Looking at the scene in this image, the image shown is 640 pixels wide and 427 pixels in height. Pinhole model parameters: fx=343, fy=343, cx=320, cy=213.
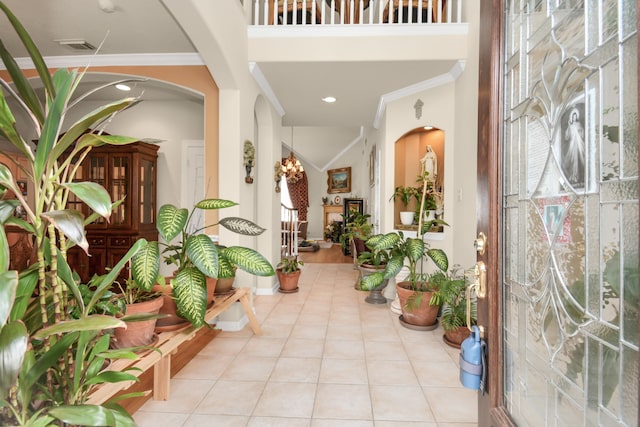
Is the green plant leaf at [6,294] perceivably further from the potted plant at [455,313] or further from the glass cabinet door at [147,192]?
the glass cabinet door at [147,192]

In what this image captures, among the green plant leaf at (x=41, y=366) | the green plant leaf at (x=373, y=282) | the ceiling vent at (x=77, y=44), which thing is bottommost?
the green plant leaf at (x=373, y=282)

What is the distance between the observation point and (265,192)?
4391 mm

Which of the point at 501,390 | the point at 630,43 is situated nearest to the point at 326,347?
the point at 501,390

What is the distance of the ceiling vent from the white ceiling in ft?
0.14

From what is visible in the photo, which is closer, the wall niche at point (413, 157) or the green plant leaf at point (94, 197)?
the green plant leaf at point (94, 197)

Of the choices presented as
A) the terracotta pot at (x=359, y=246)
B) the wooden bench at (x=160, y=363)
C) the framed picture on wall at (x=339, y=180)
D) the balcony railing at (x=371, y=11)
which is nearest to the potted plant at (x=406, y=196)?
the balcony railing at (x=371, y=11)

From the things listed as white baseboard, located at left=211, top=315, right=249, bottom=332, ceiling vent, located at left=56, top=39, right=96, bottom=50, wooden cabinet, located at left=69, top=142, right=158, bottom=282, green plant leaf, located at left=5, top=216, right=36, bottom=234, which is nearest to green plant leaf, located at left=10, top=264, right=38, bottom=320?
green plant leaf, located at left=5, top=216, right=36, bottom=234

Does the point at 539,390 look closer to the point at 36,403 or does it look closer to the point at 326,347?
the point at 36,403

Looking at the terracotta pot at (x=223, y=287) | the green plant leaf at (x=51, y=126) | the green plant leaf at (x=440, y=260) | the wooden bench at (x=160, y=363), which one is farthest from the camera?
the green plant leaf at (x=440, y=260)

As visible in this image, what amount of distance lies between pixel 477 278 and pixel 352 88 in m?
3.37

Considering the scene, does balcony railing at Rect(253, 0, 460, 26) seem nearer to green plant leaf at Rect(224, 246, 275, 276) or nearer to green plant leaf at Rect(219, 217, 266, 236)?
green plant leaf at Rect(219, 217, 266, 236)

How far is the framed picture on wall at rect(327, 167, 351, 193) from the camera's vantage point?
36.3ft

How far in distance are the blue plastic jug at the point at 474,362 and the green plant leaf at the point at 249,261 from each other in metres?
1.07

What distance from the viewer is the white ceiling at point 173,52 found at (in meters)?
2.67
